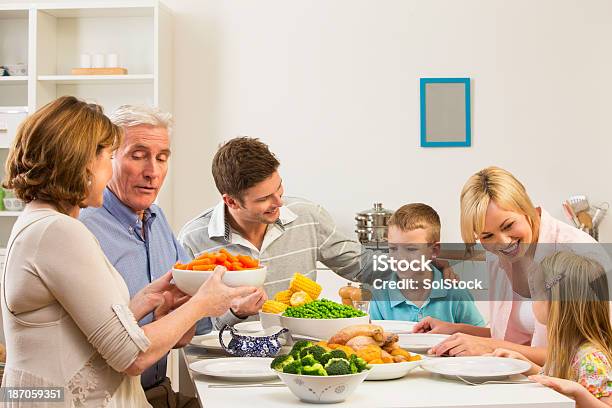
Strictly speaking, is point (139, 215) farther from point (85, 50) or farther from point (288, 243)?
point (85, 50)

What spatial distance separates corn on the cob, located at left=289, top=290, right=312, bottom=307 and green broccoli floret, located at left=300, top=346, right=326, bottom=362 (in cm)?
42

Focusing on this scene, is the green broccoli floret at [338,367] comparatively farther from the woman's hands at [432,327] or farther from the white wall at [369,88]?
the white wall at [369,88]

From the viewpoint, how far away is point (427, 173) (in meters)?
4.36

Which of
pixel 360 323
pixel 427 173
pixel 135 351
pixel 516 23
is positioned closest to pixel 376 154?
pixel 427 173

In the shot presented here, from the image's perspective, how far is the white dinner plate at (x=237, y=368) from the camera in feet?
5.88

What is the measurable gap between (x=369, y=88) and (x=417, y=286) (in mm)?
1833

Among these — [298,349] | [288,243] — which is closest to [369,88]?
[288,243]

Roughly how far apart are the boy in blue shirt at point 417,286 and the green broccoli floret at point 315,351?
1.07 m

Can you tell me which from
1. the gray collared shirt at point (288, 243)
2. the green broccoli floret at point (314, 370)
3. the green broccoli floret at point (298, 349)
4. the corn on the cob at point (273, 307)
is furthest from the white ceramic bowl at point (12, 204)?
the green broccoli floret at point (314, 370)

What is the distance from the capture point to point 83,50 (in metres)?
4.36

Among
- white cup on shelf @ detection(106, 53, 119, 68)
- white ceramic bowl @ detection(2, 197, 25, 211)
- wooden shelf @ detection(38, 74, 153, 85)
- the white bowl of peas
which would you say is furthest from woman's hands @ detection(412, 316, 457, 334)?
white ceramic bowl @ detection(2, 197, 25, 211)

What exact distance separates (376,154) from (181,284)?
8.41ft

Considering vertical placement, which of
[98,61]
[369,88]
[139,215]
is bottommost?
[139,215]

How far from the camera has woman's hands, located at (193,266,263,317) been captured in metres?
1.79
